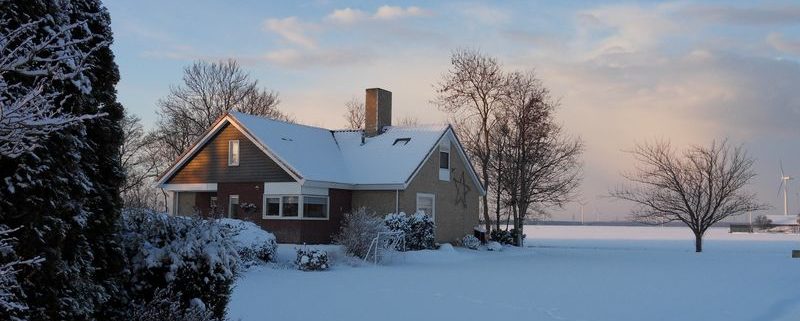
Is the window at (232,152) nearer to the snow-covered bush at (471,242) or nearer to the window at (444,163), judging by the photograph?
the window at (444,163)

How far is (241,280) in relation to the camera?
15.6 m

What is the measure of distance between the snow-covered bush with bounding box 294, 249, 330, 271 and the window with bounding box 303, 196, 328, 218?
902 cm

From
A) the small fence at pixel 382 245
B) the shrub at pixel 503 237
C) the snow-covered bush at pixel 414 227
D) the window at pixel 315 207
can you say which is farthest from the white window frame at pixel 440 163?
the small fence at pixel 382 245

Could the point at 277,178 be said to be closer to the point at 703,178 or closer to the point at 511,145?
the point at 511,145

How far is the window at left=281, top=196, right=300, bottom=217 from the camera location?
2836 cm

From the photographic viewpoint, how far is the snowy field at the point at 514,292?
11.9 meters

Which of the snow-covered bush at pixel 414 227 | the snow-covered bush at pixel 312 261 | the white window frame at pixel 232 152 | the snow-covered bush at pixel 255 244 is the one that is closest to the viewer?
the snow-covered bush at pixel 255 244

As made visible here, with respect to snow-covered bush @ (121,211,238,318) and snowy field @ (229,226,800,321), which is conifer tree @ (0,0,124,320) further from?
snowy field @ (229,226,800,321)

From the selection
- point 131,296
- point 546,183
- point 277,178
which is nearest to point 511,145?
point 546,183

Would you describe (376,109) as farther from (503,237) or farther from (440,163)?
(503,237)

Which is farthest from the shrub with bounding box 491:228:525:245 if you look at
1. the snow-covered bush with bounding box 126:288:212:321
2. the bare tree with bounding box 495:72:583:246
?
the snow-covered bush with bounding box 126:288:212:321

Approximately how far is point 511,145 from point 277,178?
15.6 metres

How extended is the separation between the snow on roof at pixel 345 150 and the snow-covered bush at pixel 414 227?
7.68 feet

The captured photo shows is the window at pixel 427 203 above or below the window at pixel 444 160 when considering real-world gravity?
below
